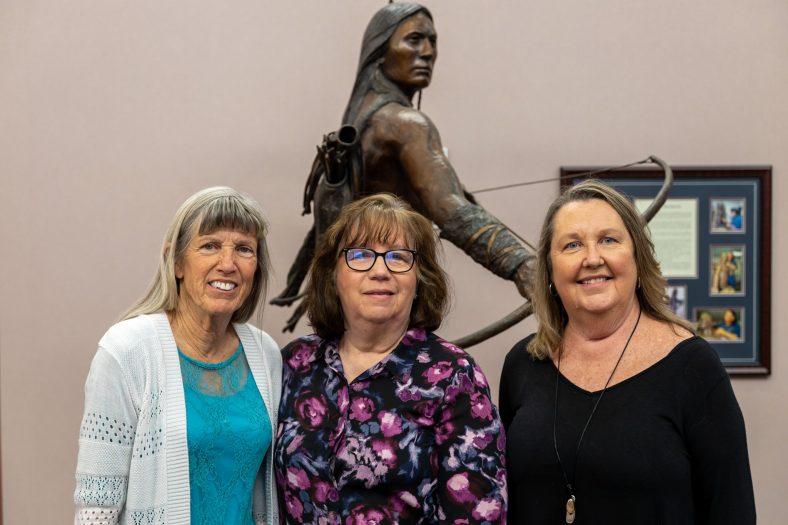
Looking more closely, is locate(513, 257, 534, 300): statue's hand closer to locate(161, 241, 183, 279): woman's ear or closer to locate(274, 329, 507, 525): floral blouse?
locate(274, 329, 507, 525): floral blouse

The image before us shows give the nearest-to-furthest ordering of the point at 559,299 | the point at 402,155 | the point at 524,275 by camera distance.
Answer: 1. the point at 559,299
2. the point at 524,275
3. the point at 402,155

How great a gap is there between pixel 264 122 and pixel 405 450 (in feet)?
7.07

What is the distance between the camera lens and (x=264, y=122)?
3516 mm

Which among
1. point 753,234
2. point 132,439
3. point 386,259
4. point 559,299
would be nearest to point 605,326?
point 559,299

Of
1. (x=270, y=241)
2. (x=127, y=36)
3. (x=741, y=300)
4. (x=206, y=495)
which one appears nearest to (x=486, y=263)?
(x=206, y=495)

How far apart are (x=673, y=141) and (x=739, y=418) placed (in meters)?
2.19

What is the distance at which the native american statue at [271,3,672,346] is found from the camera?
2.28 metres

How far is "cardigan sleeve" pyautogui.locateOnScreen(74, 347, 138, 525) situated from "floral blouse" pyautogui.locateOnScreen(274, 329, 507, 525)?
31cm

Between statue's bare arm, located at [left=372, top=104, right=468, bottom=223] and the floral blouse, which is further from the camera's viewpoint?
statue's bare arm, located at [left=372, top=104, right=468, bottom=223]

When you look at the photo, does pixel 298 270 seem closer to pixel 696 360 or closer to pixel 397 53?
pixel 397 53

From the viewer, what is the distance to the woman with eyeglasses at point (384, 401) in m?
1.63

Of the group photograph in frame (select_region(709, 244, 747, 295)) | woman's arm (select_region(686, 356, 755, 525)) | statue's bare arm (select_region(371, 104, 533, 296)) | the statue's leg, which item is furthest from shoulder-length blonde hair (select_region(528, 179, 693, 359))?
photograph in frame (select_region(709, 244, 747, 295))

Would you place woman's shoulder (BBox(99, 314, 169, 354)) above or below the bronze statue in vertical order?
below

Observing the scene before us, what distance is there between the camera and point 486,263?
2.30 metres
